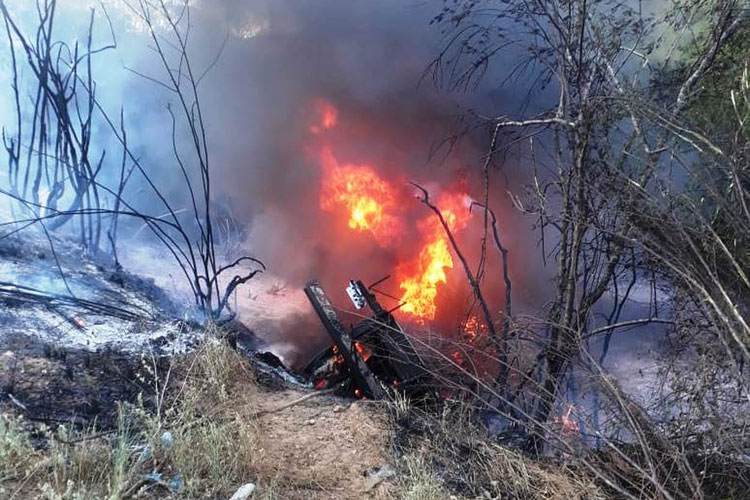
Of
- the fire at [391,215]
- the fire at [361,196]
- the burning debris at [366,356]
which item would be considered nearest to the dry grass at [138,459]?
the burning debris at [366,356]

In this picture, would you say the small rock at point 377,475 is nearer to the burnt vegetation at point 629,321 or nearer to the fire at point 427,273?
the burnt vegetation at point 629,321

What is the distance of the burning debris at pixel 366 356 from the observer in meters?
5.41

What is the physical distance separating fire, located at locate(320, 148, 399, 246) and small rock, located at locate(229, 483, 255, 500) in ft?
21.8

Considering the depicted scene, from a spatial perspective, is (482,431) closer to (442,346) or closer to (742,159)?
(442,346)

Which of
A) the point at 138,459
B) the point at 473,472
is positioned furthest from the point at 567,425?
the point at 138,459

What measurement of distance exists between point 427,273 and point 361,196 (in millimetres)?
1895

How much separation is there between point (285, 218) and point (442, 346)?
595cm

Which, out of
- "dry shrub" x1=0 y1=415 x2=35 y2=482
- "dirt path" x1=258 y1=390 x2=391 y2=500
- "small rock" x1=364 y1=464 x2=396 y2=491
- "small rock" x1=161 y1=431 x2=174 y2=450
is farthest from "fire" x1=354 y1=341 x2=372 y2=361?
"dry shrub" x1=0 y1=415 x2=35 y2=482

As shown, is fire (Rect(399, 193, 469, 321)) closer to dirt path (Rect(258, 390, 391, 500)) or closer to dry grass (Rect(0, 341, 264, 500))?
dirt path (Rect(258, 390, 391, 500))

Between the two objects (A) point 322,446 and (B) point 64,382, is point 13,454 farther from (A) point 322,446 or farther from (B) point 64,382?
(A) point 322,446

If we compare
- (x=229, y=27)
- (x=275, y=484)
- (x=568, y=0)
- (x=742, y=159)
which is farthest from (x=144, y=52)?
(x=742, y=159)

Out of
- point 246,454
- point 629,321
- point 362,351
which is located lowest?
point 246,454

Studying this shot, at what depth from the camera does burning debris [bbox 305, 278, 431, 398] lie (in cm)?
541

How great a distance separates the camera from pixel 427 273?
9477 mm
